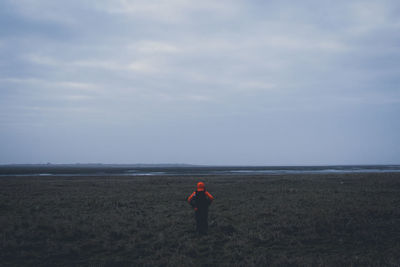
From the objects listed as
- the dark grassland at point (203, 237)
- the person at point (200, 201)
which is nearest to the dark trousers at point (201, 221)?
the person at point (200, 201)

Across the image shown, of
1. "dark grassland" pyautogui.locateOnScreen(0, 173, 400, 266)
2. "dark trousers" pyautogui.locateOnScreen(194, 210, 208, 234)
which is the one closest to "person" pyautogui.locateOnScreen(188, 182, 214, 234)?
"dark trousers" pyautogui.locateOnScreen(194, 210, 208, 234)

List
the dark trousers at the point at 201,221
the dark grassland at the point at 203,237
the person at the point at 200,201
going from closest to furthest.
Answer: the dark grassland at the point at 203,237
the person at the point at 200,201
the dark trousers at the point at 201,221

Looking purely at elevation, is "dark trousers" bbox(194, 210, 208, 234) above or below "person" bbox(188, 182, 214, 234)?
below

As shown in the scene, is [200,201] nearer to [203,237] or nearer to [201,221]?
[201,221]

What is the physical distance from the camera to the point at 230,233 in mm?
10352

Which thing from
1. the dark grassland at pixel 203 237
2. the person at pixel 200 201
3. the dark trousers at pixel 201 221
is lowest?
the dark grassland at pixel 203 237

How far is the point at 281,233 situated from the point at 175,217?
5.17 m

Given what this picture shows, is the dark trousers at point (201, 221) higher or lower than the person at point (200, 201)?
lower

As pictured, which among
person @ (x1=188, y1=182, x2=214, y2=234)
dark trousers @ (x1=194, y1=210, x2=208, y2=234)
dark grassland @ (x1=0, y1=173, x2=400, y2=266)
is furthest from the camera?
dark trousers @ (x1=194, y1=210, x2=208, y2=234)

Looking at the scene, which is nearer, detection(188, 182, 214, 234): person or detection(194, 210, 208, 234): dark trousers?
detection(188, 182, 214, 234): person

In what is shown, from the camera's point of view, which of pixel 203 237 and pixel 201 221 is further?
pixel 201 221

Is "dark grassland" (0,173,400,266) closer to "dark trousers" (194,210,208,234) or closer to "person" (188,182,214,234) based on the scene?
"dark trousers" (194,210,208,234)

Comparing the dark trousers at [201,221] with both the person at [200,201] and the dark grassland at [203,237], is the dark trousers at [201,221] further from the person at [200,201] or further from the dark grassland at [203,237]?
the dark grassland at [203,237]

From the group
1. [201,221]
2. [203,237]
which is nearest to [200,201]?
[201,221]
